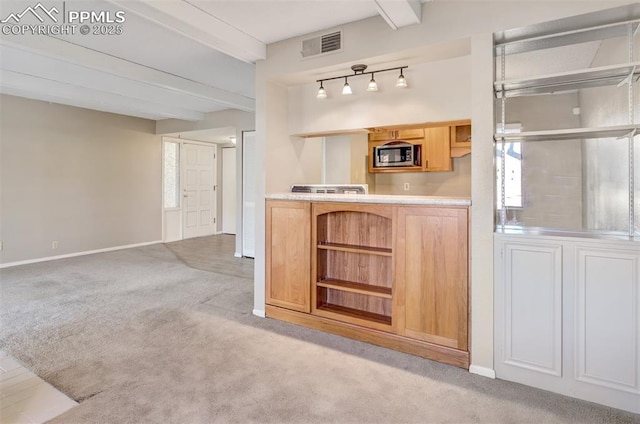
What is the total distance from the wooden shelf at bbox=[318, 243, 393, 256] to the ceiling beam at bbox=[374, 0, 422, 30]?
1.65 meters

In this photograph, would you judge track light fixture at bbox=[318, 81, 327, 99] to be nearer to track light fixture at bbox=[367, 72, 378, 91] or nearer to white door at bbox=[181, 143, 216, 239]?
track light fixture at bbox=[367, 72, 378, 91]

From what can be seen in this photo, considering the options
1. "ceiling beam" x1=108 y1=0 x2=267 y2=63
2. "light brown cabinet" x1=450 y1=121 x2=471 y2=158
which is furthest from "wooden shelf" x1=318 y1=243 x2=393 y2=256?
"light brown cabinet" x1=450 y1=121 x2=471 y2=158

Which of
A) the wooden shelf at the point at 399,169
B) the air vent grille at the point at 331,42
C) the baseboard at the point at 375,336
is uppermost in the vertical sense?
the air vent grille at the point at 331,42

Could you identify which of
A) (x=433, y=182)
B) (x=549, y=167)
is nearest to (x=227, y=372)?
(x=549, y=167)

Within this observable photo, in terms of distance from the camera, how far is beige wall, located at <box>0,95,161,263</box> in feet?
17.5

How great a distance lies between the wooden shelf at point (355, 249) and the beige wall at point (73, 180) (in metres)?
5.16

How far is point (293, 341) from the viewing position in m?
2.80

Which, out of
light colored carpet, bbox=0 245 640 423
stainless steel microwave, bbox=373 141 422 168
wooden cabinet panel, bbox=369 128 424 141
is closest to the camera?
light colored carpet, bbox=0 245 640 423

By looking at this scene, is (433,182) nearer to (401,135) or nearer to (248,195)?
(401,135)

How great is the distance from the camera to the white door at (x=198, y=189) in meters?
8.02

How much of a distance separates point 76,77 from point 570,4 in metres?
4.89

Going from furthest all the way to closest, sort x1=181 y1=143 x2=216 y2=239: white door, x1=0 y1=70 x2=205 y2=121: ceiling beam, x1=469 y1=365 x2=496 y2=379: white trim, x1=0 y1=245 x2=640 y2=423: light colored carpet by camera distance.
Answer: x1=181 y1=143 x2=216 y2=239: white door → x1=0 y1=70 x2=205 y2=121: ceiling beam → x1=469 y1=365 x2=496 y2=379: white trim → x1=0 y1=245 x2=640 y2=423: light colored carpet

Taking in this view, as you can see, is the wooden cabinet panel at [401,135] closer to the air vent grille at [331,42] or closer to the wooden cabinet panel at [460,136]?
the wooden cabinet panel at [460,136]

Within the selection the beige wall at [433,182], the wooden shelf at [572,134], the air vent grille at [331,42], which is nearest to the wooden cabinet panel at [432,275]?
the wooden shelf at [572,134]
